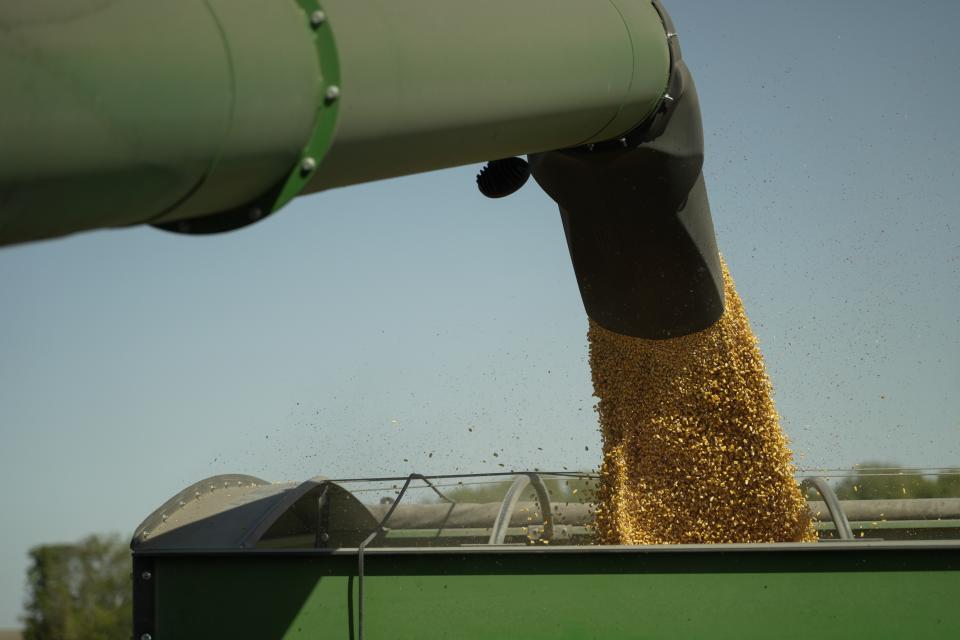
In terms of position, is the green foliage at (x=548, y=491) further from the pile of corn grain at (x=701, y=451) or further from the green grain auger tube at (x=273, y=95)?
the green grain auger tube at (x=273, y=95)

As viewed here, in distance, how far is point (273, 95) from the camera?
1805 millimetres

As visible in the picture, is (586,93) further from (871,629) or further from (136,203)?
(871,629)

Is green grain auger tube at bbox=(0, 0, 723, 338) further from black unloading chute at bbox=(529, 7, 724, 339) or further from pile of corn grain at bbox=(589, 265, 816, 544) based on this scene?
pile of corn grain at bbox=(589, 265, 816, 544)

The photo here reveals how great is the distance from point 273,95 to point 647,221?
8.78 feet

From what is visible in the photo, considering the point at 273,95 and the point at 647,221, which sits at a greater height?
the point at 647,221

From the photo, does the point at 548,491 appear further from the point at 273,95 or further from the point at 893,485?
the point at 273,95

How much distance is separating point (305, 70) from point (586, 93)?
4.36 feet

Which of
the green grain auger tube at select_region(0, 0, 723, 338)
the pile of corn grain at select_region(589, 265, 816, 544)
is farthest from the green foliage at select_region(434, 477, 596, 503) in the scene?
the green grain auger tube at select_region(0, 0, 723, 338)

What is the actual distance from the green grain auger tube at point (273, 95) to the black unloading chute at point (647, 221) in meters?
0.27

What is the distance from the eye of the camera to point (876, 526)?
5453 millimetres

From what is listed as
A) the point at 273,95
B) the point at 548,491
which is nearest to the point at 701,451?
the point at 548,491

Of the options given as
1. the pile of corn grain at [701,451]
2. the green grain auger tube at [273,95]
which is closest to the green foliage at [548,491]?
the pile of corn grain at [701,451]

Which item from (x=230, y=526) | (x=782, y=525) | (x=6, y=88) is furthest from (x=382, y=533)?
(x=6, y=88)

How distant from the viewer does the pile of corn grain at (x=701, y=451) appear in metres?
4.80
